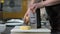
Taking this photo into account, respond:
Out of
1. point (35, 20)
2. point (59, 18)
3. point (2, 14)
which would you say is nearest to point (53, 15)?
point (59, 18)

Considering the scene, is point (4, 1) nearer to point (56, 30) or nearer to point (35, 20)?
point (35, 20)

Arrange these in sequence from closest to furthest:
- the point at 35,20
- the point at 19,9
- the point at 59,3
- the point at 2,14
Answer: the point at 59,3
the point at 35,20
the point at 2,14
the point at 19,9

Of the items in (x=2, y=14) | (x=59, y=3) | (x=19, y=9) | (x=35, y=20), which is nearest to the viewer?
(x=59, y=3)

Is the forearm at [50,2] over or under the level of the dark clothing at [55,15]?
over

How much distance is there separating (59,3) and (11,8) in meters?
0.94

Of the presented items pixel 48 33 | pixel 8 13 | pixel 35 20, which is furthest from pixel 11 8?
pixel 48 33

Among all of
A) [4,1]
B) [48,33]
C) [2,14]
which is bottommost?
[48,33]

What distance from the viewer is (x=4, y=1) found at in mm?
1464

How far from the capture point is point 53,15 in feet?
2.14

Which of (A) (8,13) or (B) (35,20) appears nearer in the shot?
(B) (35,20)

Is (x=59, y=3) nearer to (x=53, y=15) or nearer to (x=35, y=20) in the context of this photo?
(x=53, y=15)

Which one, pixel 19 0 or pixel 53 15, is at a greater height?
pixel 19 0

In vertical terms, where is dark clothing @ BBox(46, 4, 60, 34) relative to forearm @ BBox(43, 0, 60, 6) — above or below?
below

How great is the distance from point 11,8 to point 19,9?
87 millimetres
